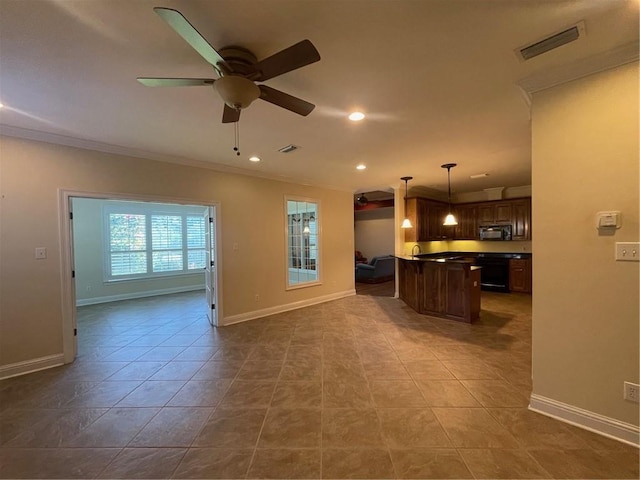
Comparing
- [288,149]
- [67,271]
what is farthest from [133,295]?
[288,149]

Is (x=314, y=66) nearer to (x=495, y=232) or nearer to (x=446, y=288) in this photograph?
(x=446, y=288)

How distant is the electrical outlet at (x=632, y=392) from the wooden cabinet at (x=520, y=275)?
5262 mm

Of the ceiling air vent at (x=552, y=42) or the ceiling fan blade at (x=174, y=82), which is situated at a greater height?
the ceiling air vent at (x=552, y=42)

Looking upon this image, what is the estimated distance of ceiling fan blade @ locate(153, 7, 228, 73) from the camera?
45.3 inches

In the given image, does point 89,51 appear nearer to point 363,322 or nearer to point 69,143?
point 69,143

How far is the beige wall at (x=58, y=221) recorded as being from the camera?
9.36 feet

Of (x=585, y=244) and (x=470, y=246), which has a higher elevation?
(x=585, y=244)

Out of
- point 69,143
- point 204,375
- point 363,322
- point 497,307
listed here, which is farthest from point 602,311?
point 69,143

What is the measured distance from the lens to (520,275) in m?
6.38

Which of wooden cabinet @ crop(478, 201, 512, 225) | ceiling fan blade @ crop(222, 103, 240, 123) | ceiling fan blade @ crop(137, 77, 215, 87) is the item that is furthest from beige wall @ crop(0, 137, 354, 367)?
wooden cabinet @ crop(478, 201, 512, 225)

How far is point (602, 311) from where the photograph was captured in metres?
1.84

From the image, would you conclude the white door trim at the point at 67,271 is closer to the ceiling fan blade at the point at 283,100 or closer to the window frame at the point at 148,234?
the ceiling fan blade at the point at 283,100

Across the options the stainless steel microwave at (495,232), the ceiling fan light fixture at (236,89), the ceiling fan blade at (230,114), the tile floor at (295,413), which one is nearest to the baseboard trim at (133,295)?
the tile floor at (295,413)

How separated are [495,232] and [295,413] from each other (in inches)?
267
